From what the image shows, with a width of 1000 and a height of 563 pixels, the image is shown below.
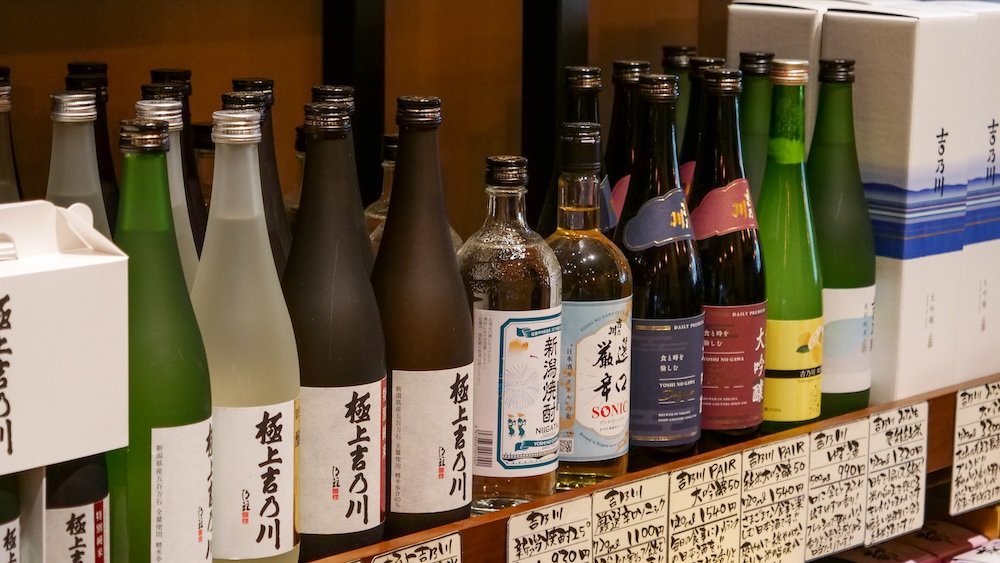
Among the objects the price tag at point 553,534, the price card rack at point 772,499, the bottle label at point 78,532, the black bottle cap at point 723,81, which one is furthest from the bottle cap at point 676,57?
the bottle label at point 78,532

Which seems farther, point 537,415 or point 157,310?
point 537,415

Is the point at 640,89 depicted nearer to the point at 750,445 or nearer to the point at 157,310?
the point at 750,445

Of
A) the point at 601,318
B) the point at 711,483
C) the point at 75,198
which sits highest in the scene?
the point at 75,198

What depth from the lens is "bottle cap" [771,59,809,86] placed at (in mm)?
1199

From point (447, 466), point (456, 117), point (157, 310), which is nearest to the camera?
point (157, 310)

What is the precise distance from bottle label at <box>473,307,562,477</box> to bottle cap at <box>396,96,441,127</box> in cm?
17

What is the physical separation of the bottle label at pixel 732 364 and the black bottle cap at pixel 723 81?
0.21 meters

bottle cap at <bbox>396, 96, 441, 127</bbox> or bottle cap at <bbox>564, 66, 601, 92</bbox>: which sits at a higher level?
bottle cap at <bbox>564, 66, 601, 92</bbox>

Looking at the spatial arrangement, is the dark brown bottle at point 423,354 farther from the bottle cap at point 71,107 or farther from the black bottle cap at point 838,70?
the black bottle cap at point 838,70

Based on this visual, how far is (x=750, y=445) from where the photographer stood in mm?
1164

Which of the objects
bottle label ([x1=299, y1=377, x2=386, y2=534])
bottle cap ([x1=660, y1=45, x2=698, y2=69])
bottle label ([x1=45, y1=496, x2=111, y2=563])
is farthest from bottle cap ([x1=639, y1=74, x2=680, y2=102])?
bottle label ([x1=45, y1=496, x2=111, y2=563])

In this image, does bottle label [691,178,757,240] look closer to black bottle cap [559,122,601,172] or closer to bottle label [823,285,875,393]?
bottle label [823,285,875,393]

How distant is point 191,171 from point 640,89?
40 cm

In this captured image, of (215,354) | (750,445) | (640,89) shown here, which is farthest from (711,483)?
(215,354)
